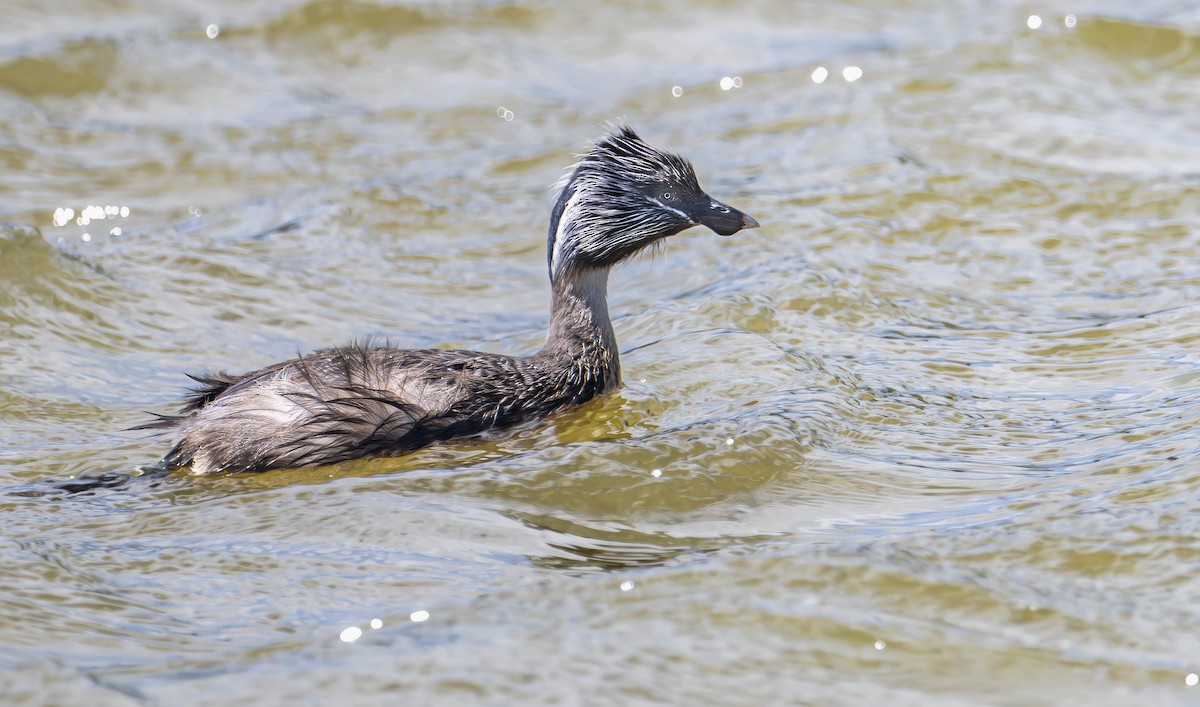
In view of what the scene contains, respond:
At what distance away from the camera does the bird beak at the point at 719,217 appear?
27.5 ft

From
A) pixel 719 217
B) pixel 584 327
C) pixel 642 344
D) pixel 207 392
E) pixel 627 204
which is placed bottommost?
pixel 642 344

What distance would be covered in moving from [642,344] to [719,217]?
1279 millimetres

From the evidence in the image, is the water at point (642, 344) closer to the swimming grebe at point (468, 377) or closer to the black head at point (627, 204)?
the swimming grebe at point (468, 377)

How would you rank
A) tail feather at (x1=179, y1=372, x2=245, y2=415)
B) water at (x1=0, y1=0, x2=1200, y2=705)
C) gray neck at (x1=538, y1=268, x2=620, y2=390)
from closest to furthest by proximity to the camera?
water at (x1=0, y1=0, x2=1200, y2=705), tail feather at (x1=179, y1=372, x2=245, y2=415), gray neck at (x1=538, y1=268, x2=620, y2=390)

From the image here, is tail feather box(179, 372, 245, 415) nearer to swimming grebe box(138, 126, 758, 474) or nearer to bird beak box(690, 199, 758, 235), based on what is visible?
swimming grebe box(138, 126, 758, 474)

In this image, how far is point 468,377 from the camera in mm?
7613

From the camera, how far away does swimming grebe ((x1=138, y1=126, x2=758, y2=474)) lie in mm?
7137

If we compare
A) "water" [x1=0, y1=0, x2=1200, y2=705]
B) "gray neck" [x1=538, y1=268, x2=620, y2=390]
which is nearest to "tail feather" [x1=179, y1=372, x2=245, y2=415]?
"water" [x1=0, y1=0, x2=1200, y2=705]

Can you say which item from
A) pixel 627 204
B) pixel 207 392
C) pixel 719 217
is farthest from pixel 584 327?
pixel 207 392

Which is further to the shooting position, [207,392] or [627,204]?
[627,204]

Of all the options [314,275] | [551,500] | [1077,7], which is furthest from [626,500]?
[1077,7]

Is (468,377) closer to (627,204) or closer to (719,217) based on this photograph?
(627,204)

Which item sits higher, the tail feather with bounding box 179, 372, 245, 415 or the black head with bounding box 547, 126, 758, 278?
the black head with bounding box 547, 126, 758, 278

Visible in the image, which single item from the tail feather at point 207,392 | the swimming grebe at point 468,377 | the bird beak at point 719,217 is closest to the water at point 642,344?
the swimming grebe at point 468,377
